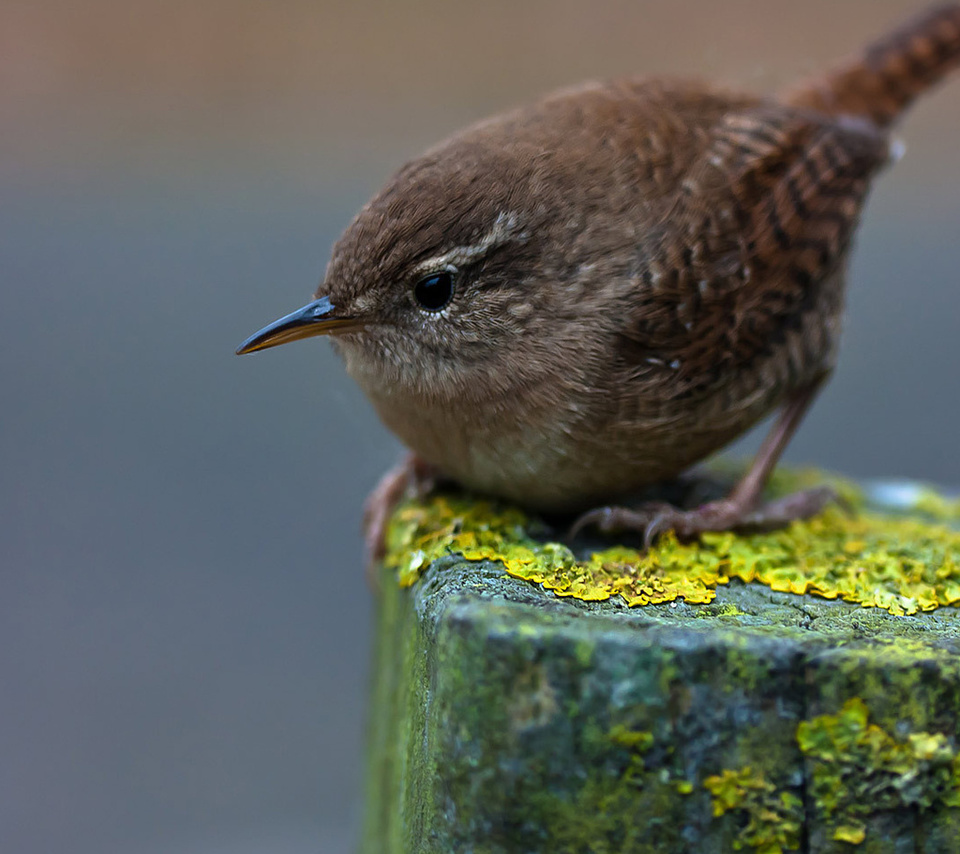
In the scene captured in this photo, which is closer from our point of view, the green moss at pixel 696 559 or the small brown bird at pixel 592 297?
the green moss at pixel 696 559

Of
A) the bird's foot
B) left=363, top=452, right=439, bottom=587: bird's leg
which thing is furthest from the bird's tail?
left=363, top=452, right=439, bottom=587: bird's leg

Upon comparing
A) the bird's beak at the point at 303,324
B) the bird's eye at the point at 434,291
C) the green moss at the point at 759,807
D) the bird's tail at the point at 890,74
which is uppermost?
the bird's tail at the point at 890,74

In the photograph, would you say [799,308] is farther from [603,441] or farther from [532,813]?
[532,813]

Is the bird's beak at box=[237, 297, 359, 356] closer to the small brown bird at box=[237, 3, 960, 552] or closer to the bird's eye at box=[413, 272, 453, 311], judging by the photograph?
the small brown bird at box=[237, 3, 960, 552]

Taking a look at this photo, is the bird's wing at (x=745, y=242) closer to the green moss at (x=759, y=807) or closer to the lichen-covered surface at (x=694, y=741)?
the lichen-covered surface at (x=694, y=741)

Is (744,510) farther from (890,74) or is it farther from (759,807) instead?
(890,74)

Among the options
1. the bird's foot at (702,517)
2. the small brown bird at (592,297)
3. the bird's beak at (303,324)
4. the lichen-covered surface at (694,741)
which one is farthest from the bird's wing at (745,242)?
the lichen-covered surface at (694,741)

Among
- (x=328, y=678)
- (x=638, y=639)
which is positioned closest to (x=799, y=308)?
(x=638, y=639)

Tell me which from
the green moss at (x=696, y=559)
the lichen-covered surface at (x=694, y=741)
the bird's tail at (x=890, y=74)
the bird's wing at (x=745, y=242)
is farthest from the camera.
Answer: the bird's tail at (x=890, y=74)
